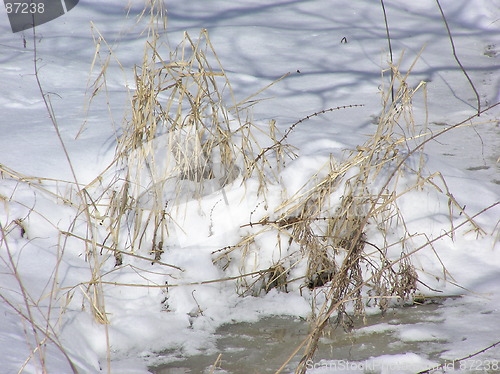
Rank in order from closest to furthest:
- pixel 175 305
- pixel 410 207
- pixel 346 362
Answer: pixel 346 362
pixel 175 305
pixel 410 207

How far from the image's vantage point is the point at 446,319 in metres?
1.96

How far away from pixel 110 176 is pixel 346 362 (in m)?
1.31

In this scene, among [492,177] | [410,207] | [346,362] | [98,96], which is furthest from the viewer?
[98,96]

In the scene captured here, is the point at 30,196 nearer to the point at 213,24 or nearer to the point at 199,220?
the point at 199,220

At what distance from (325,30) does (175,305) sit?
3773 mm

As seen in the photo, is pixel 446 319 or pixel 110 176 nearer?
pixel 446 319

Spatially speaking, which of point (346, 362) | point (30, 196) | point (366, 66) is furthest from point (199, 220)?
point (366, 66)

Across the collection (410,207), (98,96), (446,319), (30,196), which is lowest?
(446,319)

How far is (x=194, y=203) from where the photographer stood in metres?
2.43

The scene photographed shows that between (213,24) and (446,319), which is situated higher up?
(213,24)

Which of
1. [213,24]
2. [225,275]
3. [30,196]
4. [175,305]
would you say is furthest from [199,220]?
[213,24]

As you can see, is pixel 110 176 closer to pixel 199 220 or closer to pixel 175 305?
pixel 199 220

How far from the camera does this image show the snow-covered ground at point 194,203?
1.81 meters

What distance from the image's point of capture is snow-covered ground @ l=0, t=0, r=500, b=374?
1.81m
